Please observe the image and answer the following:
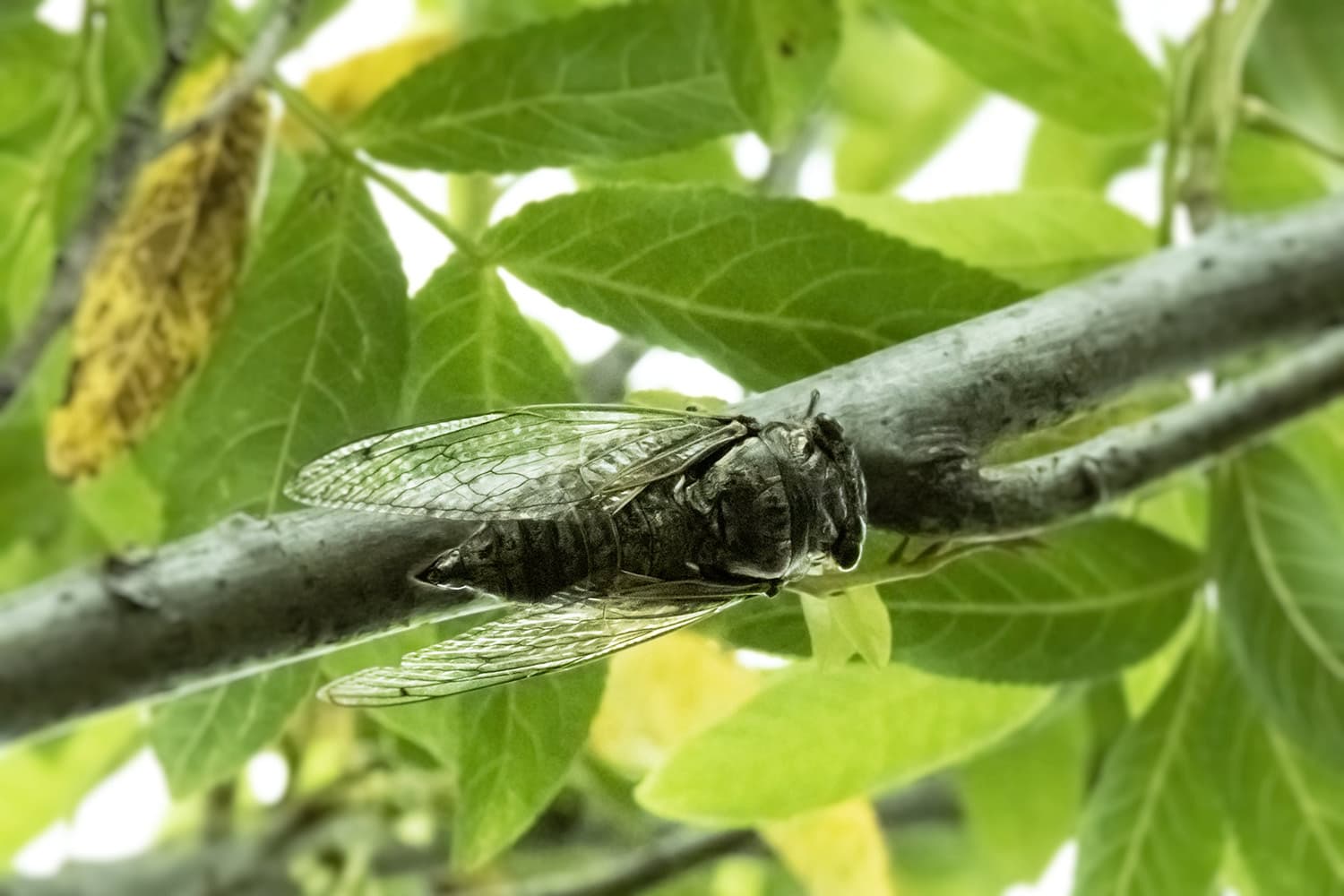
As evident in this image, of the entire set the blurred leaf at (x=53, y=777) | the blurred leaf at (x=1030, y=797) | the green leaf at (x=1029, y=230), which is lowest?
the blurred leaf at (x=53, y=777)

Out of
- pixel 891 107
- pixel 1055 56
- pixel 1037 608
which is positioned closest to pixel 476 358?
pixel 1037 608

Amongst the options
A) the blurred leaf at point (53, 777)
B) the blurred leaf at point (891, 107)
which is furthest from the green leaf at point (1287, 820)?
the blurred leaf at point (53, 777)

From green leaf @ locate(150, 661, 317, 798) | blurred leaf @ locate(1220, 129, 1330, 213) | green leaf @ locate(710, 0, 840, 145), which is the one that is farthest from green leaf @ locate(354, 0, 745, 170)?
blurred leaf @ locate(1220, 129, 1330, 213)

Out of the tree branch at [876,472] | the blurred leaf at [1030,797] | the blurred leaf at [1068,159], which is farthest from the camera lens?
the blurred leaf at [1068,159]

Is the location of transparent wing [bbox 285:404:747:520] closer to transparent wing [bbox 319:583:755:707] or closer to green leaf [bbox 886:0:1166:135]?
transparent wing [bbox 319:583:755:707]

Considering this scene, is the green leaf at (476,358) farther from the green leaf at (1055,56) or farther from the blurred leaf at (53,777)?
the blurred leaf at (53,777)

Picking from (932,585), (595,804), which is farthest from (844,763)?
(595,804)

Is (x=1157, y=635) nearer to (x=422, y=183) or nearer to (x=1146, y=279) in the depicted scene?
(x=1146, y=279)
